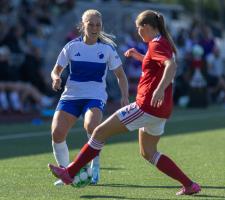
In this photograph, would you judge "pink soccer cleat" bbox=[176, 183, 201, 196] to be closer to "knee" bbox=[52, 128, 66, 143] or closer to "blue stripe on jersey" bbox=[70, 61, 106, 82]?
"knee" bbox=[52, 128, 66, 143]

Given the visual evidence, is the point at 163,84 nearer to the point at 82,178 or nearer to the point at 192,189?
the point at 192,189

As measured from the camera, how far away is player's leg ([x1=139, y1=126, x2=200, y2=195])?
9.78 meters

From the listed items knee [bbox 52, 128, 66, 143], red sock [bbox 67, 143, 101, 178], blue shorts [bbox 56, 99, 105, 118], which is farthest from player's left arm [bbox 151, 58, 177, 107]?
knee [bbox 52, 128, 66, 143]

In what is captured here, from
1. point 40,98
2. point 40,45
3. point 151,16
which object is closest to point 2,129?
point 40,98

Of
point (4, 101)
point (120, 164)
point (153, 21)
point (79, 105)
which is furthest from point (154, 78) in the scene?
point (4, 101)

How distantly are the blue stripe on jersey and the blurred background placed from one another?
9.99 meters

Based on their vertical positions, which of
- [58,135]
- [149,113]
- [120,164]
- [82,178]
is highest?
[149,113]

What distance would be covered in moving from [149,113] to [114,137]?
7858 mm

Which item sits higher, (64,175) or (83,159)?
(83,159)

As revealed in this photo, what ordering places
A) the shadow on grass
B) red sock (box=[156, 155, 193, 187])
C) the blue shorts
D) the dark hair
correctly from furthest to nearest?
1. the shadow on grass
2. the blue shorts
3. red sock (box=[156, 155, 193, 187])
4. the dark hair

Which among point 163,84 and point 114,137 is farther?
point 114,137

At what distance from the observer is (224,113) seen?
23844 mm

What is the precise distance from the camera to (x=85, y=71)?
35.4ft

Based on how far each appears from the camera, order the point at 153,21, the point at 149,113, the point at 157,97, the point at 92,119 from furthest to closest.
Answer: the point at 92,119, the point at 153,21, the point at 149,113, the point at 157,97
